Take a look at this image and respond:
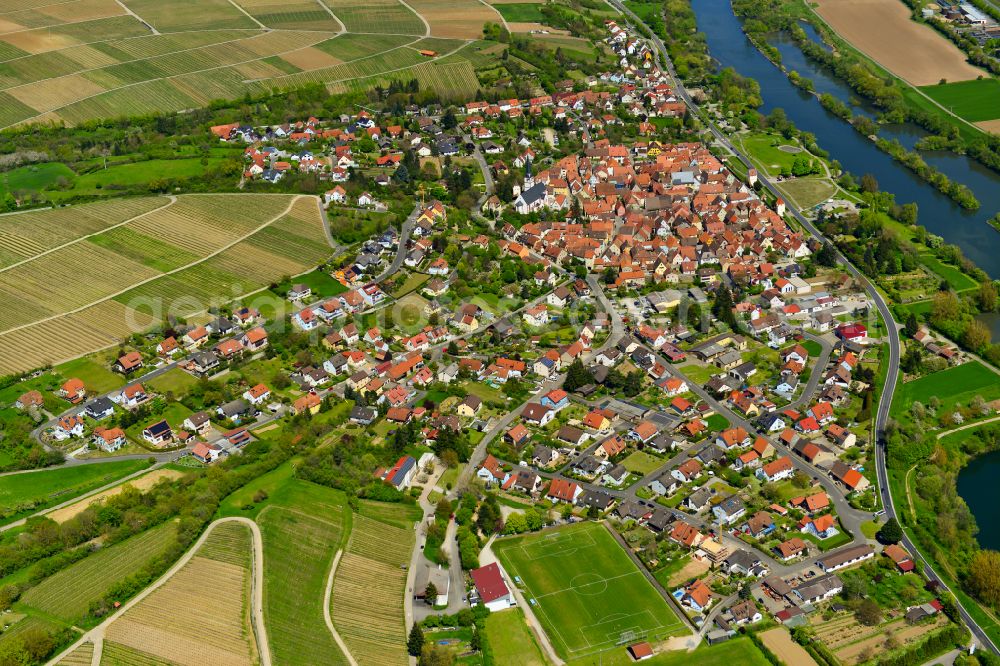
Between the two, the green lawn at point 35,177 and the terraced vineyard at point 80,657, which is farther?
the green lawn at point 35,177

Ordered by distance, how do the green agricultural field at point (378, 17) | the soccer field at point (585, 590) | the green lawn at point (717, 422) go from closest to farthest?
1. the soccer field at point (585, 590)
2. the green lawn at point (717, 422)
3. the green agricultural field at point (378, 17)

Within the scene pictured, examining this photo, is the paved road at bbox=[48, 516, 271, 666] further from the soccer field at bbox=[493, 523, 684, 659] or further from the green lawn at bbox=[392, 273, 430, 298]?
the green lawn at bbox=[392, 273, 430, 298]

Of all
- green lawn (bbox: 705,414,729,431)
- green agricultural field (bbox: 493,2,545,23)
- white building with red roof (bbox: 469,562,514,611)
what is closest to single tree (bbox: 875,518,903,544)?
green lawn (bbox: 705,414,729,431)

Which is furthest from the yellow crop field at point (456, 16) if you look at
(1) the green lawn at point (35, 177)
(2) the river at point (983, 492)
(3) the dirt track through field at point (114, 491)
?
(2) the river at point (983, 492)

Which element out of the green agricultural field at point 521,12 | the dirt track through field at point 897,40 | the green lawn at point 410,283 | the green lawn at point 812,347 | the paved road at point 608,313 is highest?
the dirt track through field at point 897,40

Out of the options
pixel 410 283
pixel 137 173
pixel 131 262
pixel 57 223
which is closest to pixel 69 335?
pixel 131 262

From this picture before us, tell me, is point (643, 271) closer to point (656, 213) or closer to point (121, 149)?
point (656, 213)

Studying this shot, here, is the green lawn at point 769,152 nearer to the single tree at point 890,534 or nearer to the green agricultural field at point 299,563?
the single tree at point 890,534
